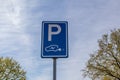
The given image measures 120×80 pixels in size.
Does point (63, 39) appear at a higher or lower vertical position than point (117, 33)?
lower

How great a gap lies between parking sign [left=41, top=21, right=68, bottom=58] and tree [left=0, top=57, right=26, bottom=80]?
44.3 m

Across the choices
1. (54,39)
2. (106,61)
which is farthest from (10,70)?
(54,39)

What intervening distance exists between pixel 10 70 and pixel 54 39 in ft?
148

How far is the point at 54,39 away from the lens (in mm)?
7270

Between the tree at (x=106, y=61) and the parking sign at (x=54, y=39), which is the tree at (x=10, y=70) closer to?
the tree at (x=106, y=61)

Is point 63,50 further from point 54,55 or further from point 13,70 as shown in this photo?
point 13,70

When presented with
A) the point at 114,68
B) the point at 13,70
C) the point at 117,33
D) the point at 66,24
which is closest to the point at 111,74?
the point at 114,68

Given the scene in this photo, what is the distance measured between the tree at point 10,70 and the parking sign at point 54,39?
4432cm

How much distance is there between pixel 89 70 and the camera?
4553 cm

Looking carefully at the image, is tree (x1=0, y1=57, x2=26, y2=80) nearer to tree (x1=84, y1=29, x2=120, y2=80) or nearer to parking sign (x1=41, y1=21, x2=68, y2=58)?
tree (x1=84, y1=29, x2=120, y2=80)

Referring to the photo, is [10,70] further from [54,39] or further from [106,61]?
[54,39]

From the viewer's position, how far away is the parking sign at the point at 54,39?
7.15 metres

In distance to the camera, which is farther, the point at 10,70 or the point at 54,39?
the point at 10,70

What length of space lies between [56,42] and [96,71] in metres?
38.2
